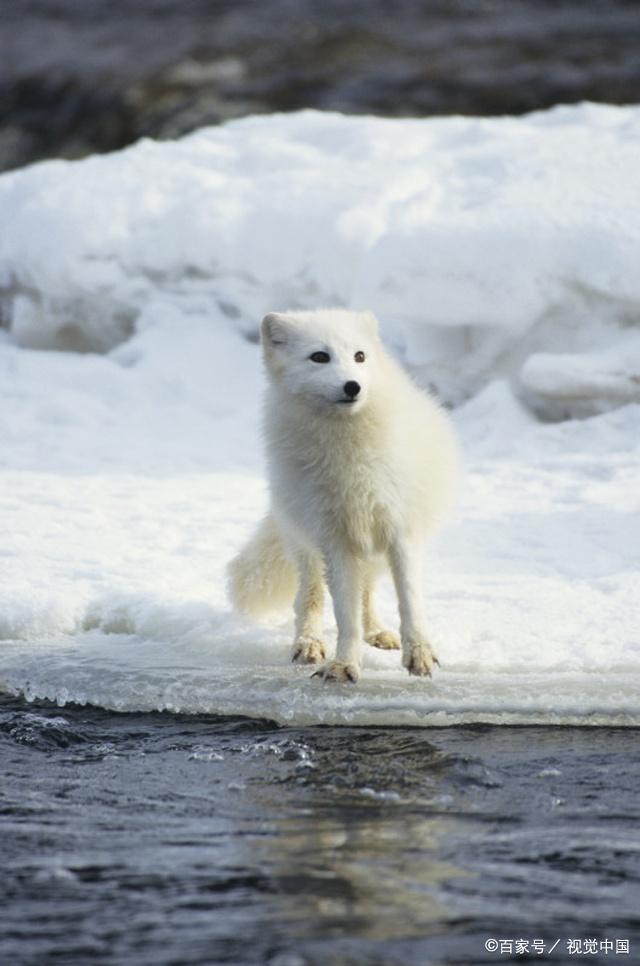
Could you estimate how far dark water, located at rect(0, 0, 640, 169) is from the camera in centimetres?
1595

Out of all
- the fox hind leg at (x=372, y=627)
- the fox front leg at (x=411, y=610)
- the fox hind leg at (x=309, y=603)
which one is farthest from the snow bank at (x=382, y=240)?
the fox front leg at (x=411, y=610)

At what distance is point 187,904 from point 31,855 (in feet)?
1.80

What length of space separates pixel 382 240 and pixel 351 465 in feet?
14.2

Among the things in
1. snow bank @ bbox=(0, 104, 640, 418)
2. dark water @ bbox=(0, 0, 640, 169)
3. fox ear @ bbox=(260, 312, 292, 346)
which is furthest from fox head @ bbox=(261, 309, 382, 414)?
dark water @ bbox=(0, 0, 640, 169)

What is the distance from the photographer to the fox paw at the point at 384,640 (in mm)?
5434

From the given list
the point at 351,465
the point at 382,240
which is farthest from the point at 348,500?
the point at 382,240

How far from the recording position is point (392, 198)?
31.2 feet

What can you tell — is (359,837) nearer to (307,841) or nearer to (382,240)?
(307,841)

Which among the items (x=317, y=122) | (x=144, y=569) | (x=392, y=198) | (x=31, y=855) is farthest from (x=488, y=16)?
(x=31, y=855)

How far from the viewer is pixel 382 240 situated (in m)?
8.91

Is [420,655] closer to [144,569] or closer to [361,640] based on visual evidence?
[361,640]

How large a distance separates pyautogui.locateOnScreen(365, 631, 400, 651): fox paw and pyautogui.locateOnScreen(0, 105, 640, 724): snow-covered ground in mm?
150

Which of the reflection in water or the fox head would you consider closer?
the reflection in water

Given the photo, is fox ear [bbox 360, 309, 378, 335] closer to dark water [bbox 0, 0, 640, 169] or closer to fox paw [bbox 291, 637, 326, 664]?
fox paw [bbox 291, 637, 326, 664]
